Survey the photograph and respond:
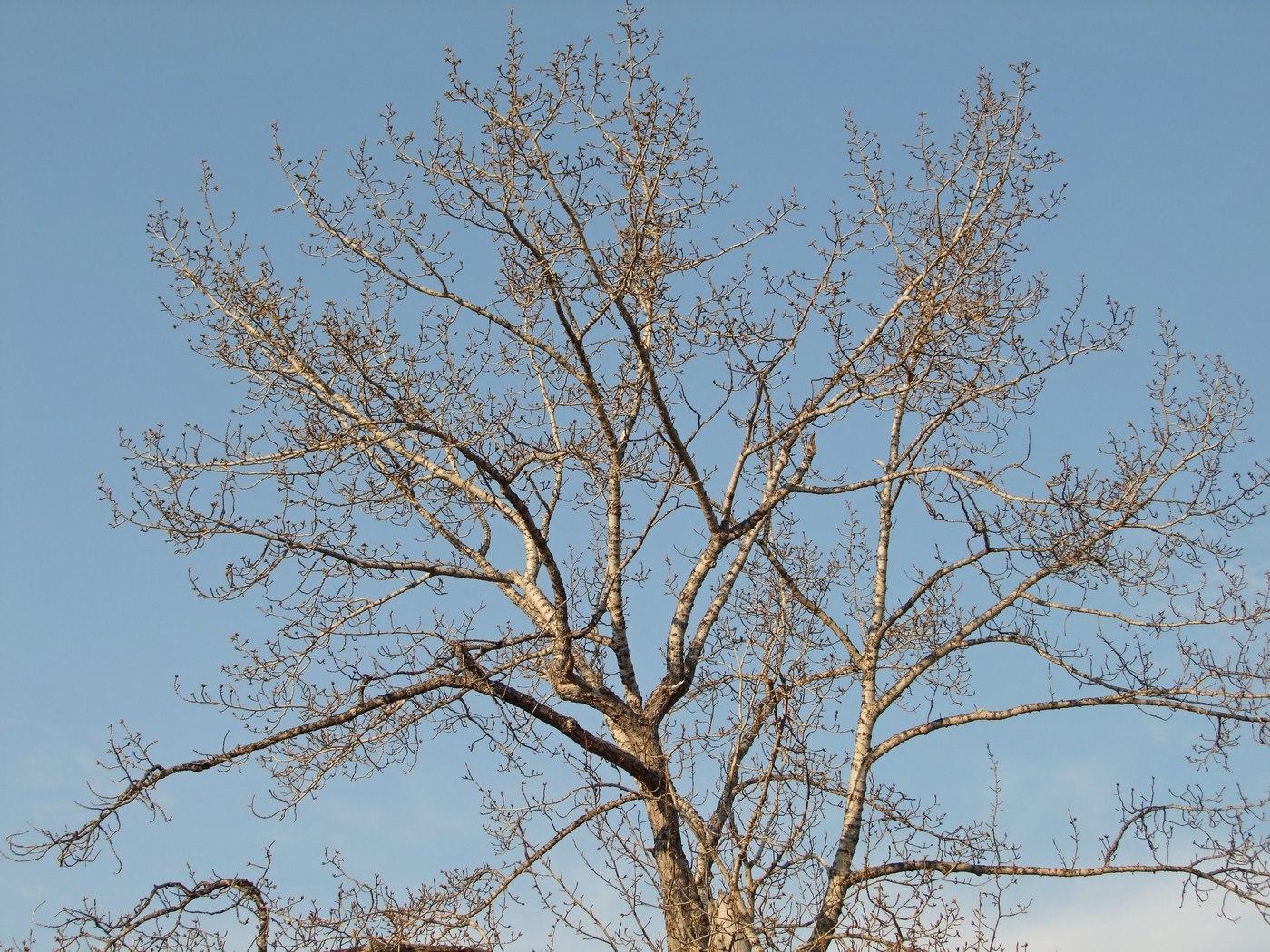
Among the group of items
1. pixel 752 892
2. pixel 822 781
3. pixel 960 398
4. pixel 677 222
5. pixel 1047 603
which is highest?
pixel 677 222

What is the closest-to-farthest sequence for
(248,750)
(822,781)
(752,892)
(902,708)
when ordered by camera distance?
(752,892)
(822,781)
(248,750)
(902,708)

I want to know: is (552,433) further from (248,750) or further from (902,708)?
(902,708)

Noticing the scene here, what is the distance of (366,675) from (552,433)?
6.39ft

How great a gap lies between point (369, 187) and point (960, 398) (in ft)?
12.9

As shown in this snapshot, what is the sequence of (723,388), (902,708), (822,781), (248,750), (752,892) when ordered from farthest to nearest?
(902,708) → (723,388) → (248,750) → (822,781) → (752,892)

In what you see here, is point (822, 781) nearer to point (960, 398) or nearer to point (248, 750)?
point (960, 398)

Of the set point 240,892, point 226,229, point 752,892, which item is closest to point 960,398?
point 752,892

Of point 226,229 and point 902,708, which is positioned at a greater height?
point 226,229

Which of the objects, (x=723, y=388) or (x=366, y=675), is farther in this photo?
(x=723, y=388)

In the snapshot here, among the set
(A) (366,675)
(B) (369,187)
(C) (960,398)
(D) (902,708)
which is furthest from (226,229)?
(D) (902,708)

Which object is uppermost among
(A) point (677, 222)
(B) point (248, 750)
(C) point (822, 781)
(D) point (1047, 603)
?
(A) point (677, 222)

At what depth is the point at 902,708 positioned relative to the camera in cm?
959

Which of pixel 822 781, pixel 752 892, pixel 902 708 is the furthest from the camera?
pixel 902 708

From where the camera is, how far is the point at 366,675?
7.45 meters
